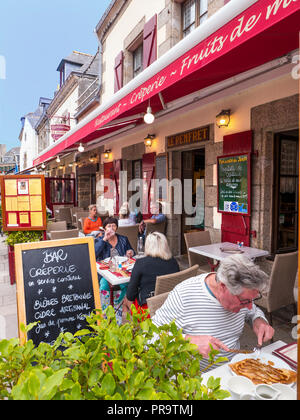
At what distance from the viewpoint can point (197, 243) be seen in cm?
496

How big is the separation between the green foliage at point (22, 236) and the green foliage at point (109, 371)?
4633mm

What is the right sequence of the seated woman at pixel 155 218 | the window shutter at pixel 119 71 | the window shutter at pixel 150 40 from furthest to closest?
the window shutter at pixel 119 71 < the window shutter at pixel 150 40 < the seated woman at pixel 155 218

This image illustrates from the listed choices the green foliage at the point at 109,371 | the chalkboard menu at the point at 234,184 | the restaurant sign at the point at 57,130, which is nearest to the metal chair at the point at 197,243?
the chalkboard menu at the point at 234,184

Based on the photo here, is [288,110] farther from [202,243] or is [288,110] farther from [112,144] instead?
[112,144]

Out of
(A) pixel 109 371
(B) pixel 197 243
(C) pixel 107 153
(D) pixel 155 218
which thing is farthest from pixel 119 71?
(A) pixel 109 371

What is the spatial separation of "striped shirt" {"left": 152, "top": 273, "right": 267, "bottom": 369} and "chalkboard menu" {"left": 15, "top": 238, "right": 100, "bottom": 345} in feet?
1.97

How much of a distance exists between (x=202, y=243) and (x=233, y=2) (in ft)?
12.0

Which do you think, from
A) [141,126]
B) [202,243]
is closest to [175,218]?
[202,243]

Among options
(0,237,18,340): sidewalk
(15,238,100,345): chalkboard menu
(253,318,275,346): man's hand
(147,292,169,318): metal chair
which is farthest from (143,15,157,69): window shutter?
(253,318,275,346): man's hand

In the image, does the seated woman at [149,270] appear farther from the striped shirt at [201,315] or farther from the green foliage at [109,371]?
the green foliage at [109,371]

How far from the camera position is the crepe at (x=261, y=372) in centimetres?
137

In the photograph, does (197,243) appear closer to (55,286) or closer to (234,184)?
(234,184)

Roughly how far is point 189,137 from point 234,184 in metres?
1.74

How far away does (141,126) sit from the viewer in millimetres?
7383
